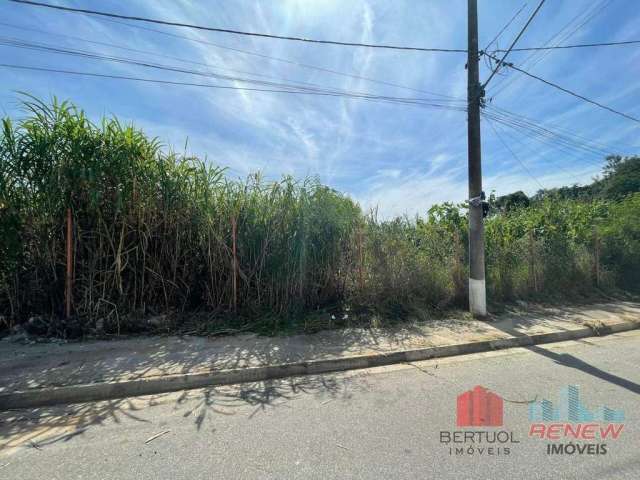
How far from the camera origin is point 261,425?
272 cm

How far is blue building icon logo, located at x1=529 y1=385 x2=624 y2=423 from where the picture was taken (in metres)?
2.75

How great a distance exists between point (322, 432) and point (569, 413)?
90.6 inches

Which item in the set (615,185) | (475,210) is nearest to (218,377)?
(475,210)

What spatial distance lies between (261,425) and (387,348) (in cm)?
241

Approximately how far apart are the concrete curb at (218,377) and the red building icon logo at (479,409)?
3.94ft

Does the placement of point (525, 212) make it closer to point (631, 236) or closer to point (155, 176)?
point (631, 236)

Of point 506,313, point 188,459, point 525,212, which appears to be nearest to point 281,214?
point 188,459

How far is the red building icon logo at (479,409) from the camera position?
8.89 feet

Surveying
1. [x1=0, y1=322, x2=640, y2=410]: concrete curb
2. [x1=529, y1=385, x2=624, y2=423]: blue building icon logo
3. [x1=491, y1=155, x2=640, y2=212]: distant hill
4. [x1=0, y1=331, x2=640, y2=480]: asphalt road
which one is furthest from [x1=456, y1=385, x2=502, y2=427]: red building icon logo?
[x1=491, y1=155, x2=640, y2=212]: distant hill

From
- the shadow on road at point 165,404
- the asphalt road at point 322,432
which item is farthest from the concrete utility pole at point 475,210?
the shadow on road at point 165,404

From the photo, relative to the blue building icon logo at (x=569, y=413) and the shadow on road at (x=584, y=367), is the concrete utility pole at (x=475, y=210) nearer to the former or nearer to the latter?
the shadow on road at (x=584, y=367)

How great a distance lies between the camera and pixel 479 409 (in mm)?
2947

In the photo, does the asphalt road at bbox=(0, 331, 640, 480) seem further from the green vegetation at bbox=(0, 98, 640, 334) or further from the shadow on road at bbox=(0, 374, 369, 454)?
the green vegetation at bbox=(0, 98, 640, 334)

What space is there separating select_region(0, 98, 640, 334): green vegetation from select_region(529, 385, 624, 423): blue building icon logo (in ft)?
10.8
